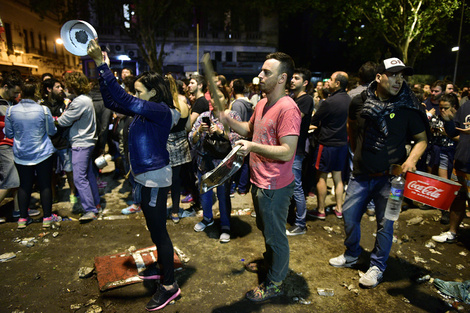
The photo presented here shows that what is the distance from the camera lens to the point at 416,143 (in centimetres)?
302

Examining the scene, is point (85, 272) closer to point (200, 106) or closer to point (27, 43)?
point (200, 106)

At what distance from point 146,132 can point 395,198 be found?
255 cm

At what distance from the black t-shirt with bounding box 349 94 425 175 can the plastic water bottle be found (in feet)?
0.68

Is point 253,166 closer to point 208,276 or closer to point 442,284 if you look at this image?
point 208,276

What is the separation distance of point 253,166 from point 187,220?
8.18 feet

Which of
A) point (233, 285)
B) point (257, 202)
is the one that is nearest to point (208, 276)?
point (233, 285)

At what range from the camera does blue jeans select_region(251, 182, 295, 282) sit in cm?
276

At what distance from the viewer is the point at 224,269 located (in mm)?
3562

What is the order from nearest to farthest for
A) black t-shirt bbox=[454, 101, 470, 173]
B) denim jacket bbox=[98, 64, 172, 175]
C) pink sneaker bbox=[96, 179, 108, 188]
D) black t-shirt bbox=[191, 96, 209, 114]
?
denim jacket bbox=[98, 64, 172, 175] → black t-shirt bbox=[454, 101, 470, 173] → black t-shirt bbox=[191, 96, 209, 114] → pink sneaker bbox=[96, 179, 108, 188]

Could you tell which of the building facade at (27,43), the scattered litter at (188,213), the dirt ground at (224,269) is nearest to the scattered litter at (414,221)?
the dirt ground at (224,269)

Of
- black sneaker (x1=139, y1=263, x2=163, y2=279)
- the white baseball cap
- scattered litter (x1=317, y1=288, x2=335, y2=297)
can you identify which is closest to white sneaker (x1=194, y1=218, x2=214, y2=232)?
black sneaker (x1=139, y1=263, x2=163, y2=279)

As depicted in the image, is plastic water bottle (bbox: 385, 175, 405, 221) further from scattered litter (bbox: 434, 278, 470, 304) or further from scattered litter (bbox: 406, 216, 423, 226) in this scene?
scattered litter (bbox: 406, 216, 423, 226)

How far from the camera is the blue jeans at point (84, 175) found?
475cm

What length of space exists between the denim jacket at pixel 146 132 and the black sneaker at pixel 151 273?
1.31 metres
